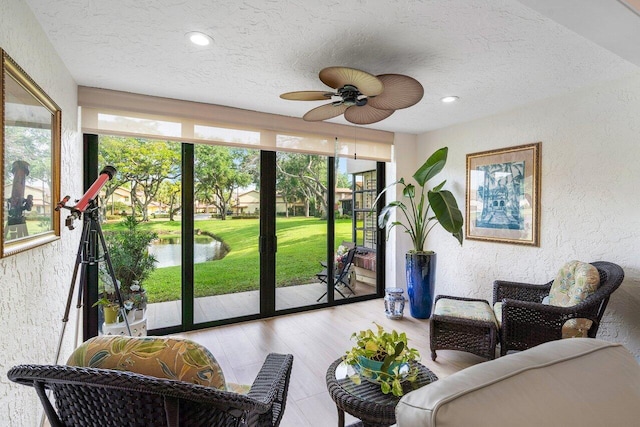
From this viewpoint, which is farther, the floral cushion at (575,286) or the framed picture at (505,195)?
the framed picture at (505,195)

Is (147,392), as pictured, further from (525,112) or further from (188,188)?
(525,112)

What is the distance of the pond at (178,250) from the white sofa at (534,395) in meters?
3.12

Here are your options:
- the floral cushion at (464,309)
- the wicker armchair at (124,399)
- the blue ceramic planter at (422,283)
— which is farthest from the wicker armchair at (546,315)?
the wicker armchair at (124,399)

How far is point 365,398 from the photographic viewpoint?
4.87 ft

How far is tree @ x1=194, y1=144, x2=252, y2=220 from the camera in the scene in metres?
3.39

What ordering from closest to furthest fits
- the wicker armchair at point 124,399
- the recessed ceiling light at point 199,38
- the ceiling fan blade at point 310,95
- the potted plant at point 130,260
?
1. the wicker armchair at point 124,399
2. the recessed ceiling light at point 199,38
3. the ceiling fan blade at point 310,95
4. the potted plant at point 130,260

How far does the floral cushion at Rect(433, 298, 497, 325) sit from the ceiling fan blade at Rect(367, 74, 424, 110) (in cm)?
188

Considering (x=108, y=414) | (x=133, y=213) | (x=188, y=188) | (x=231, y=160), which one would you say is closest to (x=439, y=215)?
(x=231, y=160)

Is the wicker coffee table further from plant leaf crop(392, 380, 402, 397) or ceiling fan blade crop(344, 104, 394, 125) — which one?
ceiling fan blade crop(344, 104, 394, 125)

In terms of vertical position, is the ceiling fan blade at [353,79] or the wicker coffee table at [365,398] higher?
the ceiling fan blade at [353,79]

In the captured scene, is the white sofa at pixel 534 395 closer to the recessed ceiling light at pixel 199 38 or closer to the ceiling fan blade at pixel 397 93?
the ceiling fan blade at pixel 397 93

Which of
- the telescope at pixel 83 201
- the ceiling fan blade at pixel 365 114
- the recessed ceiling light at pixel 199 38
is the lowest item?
the telescope at pixel 83 201

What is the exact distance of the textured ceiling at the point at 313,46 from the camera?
5.58 feet

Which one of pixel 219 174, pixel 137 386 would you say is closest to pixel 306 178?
pixel 219 174
